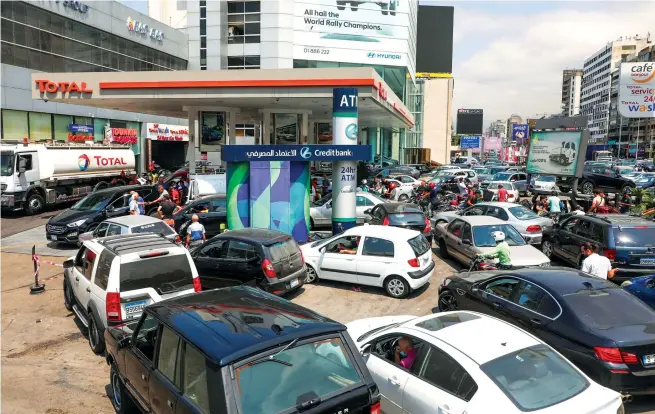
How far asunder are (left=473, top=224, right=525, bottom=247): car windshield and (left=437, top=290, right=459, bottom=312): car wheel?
3514 millimetres

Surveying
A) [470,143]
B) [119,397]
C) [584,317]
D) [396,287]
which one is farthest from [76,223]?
[470,143]

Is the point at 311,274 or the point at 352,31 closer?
the point at 311,274

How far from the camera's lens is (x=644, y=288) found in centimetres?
884

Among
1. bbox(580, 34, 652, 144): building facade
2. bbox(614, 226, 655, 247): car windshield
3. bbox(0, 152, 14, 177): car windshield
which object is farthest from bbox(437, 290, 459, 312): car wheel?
bbox(580, 34, 652, 144): building facade

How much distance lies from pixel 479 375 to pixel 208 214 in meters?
13.2

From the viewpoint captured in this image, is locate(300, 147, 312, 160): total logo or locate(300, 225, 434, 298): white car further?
locate(300, 147, 312, 160): total logo

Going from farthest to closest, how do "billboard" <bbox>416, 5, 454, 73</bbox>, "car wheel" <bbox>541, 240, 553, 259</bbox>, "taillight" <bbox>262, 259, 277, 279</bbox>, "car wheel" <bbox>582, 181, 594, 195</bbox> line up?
"billboard" <bbox>416, 5, 454, 73</bbox>, "car wheel" <bbox>582, 181, 594, 195</bbox>, "car wheel" <bbox>541, 240, 553, 259</bbox>, "taillight" <bbox>262, 259, 277, 279</bbox>

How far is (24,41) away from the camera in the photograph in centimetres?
3125

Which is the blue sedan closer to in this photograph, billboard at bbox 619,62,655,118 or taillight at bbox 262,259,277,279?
taillight at bbox 262,259,277,279

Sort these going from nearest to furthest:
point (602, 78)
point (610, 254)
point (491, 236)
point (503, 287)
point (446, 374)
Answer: point (446, 374), point (503, 287), point (610, 254), point (491, 236), point (602, 78)

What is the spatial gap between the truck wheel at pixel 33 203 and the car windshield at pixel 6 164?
1.31m

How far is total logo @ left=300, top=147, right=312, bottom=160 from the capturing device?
569 inches

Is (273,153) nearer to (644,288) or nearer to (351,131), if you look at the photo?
(351,131)

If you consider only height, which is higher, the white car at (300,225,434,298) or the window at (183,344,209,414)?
the window at (183,344,209,414)
